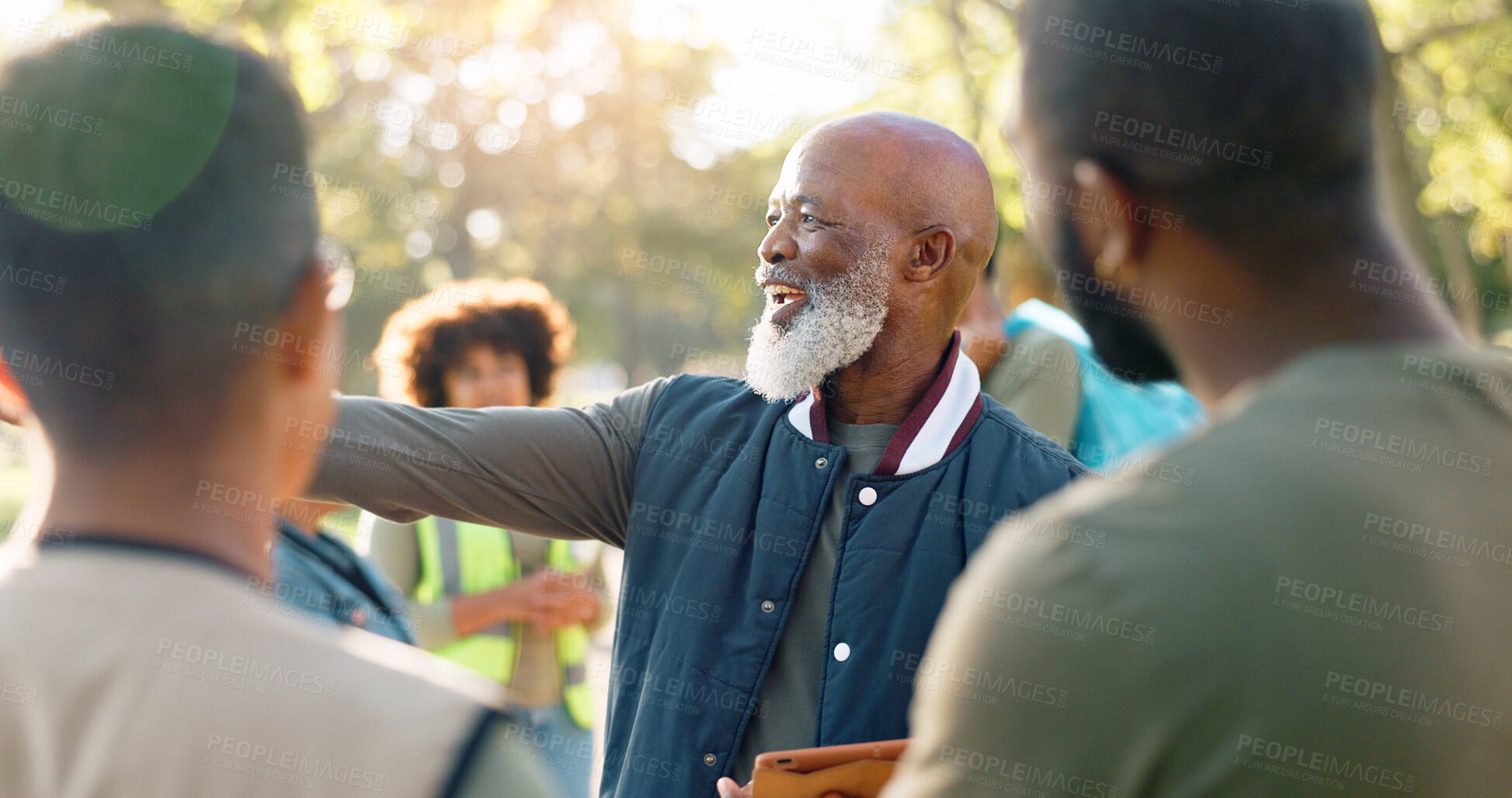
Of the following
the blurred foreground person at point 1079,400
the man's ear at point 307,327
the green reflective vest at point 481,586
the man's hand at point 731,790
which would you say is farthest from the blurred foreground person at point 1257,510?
the green reflective vest at point 481,586

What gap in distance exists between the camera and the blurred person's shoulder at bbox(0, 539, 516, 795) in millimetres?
1063

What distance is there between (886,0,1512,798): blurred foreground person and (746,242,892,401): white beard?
154cm

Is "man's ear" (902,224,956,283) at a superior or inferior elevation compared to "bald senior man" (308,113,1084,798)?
superior

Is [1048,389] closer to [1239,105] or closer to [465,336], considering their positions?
[465,336]

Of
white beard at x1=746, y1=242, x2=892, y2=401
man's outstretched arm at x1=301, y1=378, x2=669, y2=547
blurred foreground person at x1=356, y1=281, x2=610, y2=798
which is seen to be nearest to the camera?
man's outstretched arm at x1=301, y1=378, x2=669, y2=547

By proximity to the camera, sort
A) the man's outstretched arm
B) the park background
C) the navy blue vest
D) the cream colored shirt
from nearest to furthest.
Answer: the cream colored shirt < the navy blue vest < the man's outstretched arm < the park background

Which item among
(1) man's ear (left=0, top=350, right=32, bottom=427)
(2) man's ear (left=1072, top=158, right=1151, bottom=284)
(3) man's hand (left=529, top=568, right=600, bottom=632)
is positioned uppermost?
(2) man's ear (left=1072, top=158, right=1151, bottom=284)

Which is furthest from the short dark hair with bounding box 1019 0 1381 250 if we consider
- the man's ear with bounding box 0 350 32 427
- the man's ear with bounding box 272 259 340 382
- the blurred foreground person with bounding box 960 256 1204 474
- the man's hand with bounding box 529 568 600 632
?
Answer: the man's hand with bounding box 529 568 600 632

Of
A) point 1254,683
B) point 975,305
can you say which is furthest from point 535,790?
point 975,305

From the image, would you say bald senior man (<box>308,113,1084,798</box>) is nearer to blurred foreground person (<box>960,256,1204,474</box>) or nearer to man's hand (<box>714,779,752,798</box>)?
man's hand (<box>714,779,752,798</box>)

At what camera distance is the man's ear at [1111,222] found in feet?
4.07

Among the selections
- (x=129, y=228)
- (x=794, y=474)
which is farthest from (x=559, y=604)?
(x=129, y=228)

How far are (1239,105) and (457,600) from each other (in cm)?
358

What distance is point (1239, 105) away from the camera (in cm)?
116
